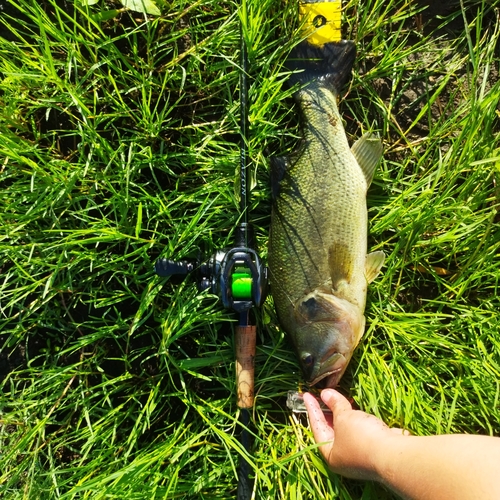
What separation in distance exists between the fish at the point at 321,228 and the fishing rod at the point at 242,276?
0.19 metres

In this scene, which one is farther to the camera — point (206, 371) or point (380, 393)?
point (206, 371)

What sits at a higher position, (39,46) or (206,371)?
(39,46)

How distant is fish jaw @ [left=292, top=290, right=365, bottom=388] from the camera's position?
2131 mm

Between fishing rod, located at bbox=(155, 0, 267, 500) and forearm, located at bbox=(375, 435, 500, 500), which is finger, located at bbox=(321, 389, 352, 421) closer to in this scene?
forearm, located at bbox=(375, 435, 500, 500)

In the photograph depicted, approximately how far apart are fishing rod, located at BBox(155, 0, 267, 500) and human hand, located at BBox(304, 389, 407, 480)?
37 centimetres

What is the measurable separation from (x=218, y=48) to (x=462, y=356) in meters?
2.01

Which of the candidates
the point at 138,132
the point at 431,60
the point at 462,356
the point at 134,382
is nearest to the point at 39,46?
the point at 138,132

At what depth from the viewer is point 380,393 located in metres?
2.21

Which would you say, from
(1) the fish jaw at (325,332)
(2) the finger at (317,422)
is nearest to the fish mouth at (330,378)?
(1) the fish jaw at (325,332)

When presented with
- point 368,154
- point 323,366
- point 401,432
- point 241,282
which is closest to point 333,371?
point 323,366

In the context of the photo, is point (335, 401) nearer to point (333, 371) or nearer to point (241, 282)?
point (333, 371)

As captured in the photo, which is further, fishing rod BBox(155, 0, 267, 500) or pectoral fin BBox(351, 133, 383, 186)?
pectoral fin BBox(351, 133, 383, 186)

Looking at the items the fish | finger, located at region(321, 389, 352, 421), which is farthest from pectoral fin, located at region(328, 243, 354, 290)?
finger, located at region(321, 389, 352, 421)

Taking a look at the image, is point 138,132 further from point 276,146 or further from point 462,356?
point 462,356
